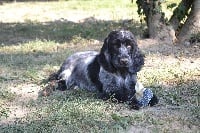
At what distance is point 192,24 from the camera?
11.2m

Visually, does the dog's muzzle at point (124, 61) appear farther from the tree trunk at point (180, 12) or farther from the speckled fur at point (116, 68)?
the tree trunk at point (180, 12)

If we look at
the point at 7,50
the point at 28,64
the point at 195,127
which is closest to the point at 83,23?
the point at 7,50

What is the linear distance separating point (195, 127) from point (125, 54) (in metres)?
1.28

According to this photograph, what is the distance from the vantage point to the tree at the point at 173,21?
1121cm

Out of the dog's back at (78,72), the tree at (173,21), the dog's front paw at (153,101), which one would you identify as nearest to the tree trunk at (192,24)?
the tree at (173,21)

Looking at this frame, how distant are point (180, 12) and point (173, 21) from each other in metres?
0.27

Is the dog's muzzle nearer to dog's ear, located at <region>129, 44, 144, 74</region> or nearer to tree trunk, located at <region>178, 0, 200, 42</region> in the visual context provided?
dog's ear, located at <region>129, 44, 144, 74</region>

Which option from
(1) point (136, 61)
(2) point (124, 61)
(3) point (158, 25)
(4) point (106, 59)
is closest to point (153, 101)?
(1) point (136, 61)

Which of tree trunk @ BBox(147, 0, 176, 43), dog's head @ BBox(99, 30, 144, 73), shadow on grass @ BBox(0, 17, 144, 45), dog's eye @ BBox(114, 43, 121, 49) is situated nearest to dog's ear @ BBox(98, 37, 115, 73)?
dog's head @ BBox(99, 30, 144, 73)

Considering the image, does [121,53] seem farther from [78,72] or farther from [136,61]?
[78,72]

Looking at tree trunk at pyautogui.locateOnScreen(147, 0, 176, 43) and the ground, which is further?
tree trunk at pyautogui.locateOnScreen(147, 0, 176, 43)

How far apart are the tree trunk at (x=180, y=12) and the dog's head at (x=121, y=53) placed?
183 inches

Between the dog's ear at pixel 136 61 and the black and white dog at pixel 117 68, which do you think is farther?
the dog's ear at pixel 136 61

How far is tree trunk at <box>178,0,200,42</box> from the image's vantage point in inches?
440
